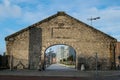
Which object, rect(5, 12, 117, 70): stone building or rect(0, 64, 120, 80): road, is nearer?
rect(0, 64, 120, 80): road

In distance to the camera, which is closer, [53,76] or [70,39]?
[53,76]

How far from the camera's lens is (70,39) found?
4956 centimetres

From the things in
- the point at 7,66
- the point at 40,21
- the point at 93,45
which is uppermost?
the point at 40,21

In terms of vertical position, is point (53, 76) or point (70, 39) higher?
point (70, 39)

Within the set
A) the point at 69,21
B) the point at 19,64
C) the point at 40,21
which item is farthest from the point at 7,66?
the point at 69,21

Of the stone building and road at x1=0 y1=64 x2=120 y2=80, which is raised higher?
the stone building

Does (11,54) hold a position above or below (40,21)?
below

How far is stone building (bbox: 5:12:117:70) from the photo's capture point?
49125 millimetres

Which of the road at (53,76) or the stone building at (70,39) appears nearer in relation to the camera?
the road at (53,76)

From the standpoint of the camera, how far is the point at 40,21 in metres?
49.5

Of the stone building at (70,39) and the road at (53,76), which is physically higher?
the stone building at (70,39)

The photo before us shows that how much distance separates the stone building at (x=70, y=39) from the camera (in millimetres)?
49125

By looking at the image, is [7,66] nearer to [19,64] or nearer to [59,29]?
[19,64]

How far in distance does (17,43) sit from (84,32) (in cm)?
984
